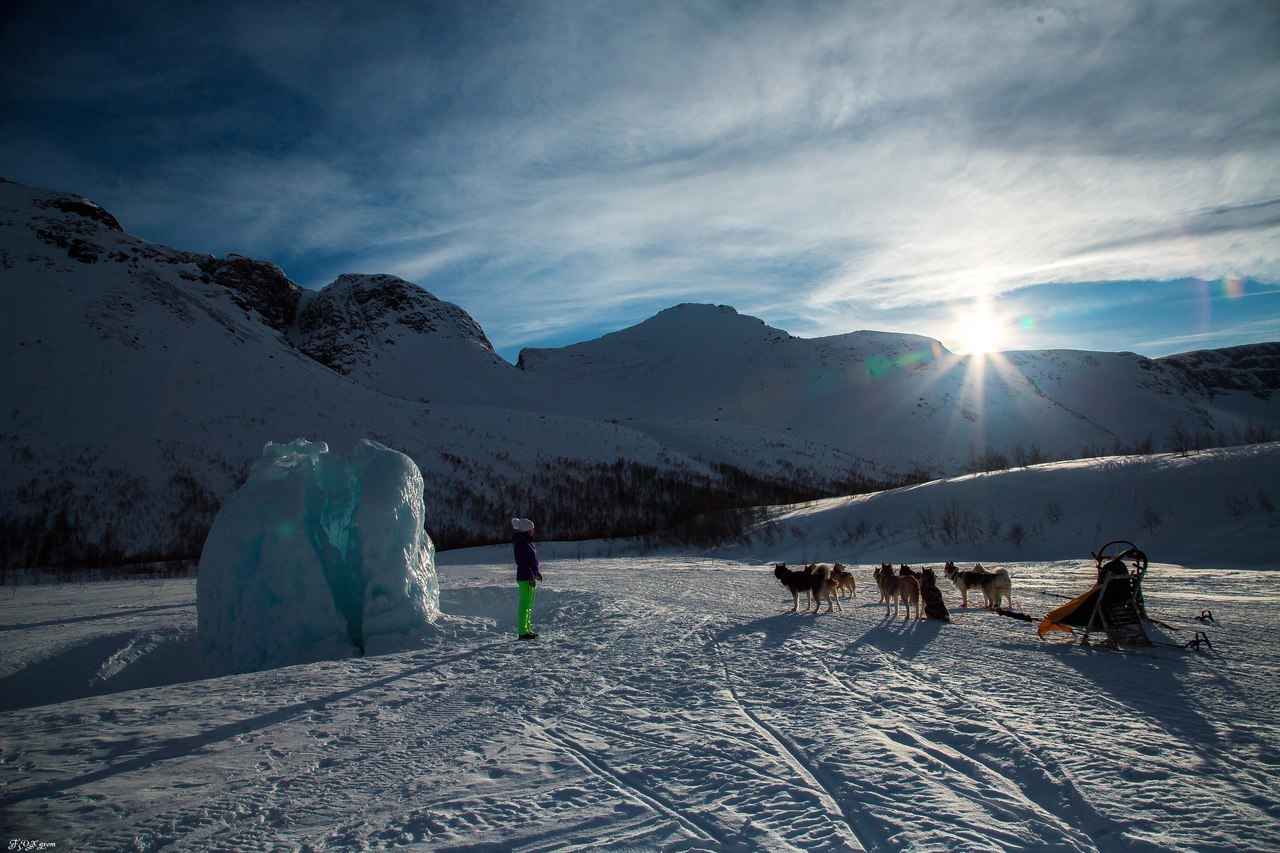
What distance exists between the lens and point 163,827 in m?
3.29

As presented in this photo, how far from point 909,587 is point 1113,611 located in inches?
93.7

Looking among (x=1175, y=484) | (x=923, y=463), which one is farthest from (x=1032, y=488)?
(x=923, y=463)

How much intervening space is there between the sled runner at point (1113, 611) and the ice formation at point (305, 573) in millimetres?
8187

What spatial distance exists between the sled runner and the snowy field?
0.31 metres

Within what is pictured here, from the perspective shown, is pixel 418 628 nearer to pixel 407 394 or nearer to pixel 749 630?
pixel 749 630

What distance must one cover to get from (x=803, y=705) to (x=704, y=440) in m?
47.6

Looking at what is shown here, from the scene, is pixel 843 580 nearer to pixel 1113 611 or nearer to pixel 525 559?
pixel 1113 611

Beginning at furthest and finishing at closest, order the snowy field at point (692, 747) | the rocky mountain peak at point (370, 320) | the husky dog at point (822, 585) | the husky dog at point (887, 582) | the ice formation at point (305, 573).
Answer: the rocky mountain peak at point (370, 320) < the husky dog at point (822, 585) < the husky dog at point (887, 582) < the ice formation at point (305, 573) < the snowy field at point (692, 747)

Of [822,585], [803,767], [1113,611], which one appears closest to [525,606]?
[822,585]

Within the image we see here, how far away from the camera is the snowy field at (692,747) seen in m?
3.20

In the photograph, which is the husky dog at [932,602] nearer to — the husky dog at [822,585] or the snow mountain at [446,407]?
the husky dog at [822,585]

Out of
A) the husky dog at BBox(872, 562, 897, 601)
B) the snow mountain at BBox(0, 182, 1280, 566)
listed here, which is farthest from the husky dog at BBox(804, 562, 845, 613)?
the snow mountain at BBox(0, 182, 1280, 566)

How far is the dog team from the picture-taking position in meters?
8.37

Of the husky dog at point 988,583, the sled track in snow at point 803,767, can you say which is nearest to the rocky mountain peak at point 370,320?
the husky dog at point 988,583
